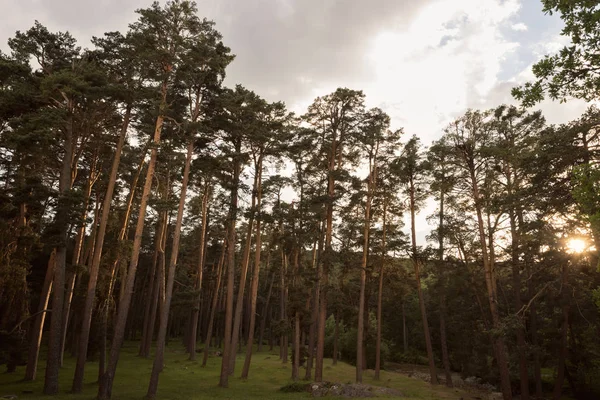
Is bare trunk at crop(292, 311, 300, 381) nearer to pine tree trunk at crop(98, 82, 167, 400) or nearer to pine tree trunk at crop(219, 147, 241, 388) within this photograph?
pine tree trunk at crop(219, 147, 241, 388)

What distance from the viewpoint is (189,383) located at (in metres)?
21.6

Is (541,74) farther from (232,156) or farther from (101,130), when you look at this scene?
(101,130)

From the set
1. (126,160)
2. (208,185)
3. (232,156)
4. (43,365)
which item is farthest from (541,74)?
(43,365)

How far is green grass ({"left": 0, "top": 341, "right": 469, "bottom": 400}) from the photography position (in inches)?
699

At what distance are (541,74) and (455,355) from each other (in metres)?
36.3

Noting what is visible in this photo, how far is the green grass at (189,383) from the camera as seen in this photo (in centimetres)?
1777

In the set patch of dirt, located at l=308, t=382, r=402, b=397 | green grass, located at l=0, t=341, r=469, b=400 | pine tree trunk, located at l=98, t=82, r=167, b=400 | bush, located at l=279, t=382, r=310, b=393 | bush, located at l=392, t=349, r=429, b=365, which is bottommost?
bush, located at l=392, t=349, r=429, b=365

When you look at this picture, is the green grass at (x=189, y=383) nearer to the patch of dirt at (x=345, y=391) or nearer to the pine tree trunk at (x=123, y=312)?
the patch of dirt at (x=345, y=391)

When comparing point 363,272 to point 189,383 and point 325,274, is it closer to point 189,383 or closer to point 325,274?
point 325,274

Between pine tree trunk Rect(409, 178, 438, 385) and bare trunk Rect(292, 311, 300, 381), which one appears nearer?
bare trunk Rect(292, 311, 300, 381)

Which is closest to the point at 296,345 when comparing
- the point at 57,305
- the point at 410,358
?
the point at 57,305

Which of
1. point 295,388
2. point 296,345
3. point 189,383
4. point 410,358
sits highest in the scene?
point 296,345

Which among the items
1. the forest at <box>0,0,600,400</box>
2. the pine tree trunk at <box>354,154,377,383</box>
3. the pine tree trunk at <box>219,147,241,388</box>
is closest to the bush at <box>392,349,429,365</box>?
the forest at <box>0,0,600,400</box>

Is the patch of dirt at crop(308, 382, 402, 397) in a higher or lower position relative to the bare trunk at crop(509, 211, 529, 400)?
lower
